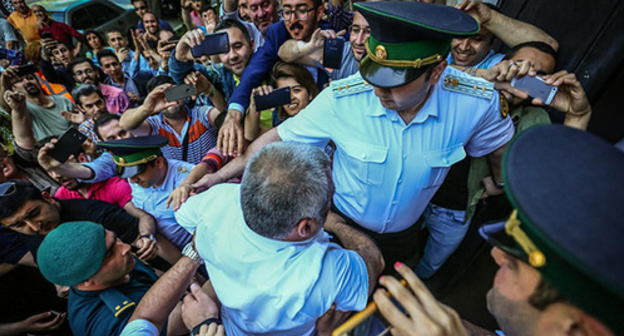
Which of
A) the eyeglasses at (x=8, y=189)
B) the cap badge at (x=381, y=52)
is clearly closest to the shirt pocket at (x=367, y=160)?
the cap badge at (x=381, y=52)

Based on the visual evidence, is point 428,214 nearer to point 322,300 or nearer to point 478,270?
point 478,270

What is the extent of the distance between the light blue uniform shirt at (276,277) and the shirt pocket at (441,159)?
75 centimetres

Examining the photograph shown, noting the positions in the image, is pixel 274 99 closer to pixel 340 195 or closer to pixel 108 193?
pixel 340 195

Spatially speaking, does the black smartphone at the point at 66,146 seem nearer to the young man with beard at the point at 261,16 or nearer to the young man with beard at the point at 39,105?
the young man with beard at the point at 261,16

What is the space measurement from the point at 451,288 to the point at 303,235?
2.66 metres

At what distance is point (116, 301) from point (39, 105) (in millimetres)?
4048

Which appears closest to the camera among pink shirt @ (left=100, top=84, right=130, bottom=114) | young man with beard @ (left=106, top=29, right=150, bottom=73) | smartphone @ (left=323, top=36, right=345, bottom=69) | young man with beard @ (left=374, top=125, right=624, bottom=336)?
young man with beard @ (left=374, top=125, right=624, bottom=336)

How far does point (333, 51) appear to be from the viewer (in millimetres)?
2223

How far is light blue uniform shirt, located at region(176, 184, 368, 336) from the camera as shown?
116 centimetres

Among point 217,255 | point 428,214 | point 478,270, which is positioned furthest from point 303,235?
point 478,270

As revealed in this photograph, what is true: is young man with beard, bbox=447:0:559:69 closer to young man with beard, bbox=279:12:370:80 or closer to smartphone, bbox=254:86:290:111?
young man with beard, bbox=279:12:370:80

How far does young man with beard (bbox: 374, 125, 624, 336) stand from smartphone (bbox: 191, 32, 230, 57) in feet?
7.87

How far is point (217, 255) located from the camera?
4.26 ft

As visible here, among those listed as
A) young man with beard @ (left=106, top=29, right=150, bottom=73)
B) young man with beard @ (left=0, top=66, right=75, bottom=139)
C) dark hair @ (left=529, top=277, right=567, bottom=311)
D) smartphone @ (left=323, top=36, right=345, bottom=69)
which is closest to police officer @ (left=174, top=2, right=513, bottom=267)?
smartphone @ (left=323, top=36, right=345, bottom=69)
